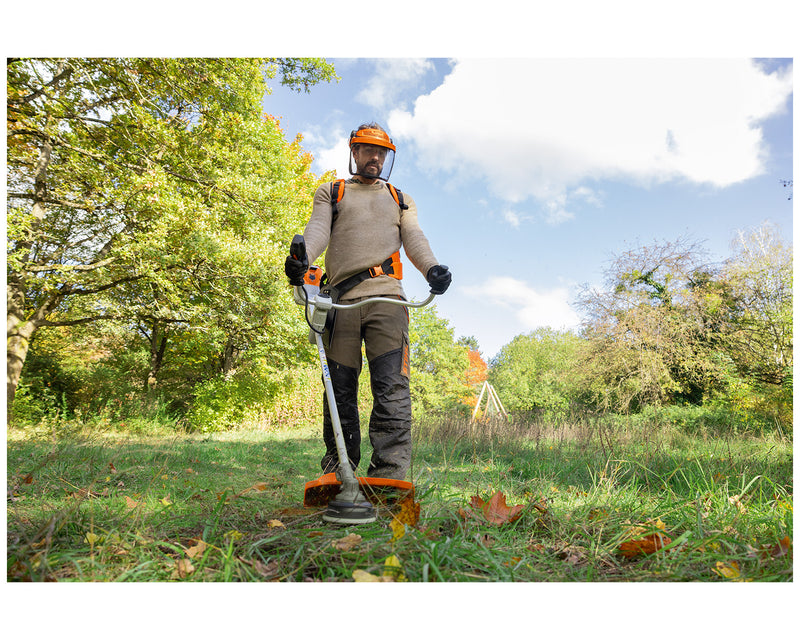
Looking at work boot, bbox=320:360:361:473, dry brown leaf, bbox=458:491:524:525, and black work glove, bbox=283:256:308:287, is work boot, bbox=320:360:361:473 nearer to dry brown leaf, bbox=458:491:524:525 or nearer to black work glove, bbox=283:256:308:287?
black work glove, bbox=283:256:308:287

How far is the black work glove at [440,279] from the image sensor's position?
2434 mm

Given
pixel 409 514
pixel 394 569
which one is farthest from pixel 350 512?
pixel 394 569

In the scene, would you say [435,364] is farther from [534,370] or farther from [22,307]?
[22,307]

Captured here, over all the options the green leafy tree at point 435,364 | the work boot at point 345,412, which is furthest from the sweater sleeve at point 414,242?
the green leafy tree at point 435,364

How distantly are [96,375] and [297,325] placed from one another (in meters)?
7.02

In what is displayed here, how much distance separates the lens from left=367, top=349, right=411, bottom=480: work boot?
2416 mm

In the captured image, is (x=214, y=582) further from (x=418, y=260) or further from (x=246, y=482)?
(x=246, y=482)

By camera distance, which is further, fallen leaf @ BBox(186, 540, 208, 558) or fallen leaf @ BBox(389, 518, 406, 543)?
fallen leaf @ BBox(389, 518, 406, 543)

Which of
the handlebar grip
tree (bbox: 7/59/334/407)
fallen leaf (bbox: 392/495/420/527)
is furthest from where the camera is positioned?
tree (bbox: 7/59/334/407)

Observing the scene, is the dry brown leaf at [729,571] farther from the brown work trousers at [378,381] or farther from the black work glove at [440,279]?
the black work glove at [440,279]

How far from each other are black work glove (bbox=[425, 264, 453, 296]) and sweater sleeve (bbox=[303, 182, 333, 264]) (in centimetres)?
67

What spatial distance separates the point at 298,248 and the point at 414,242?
0.86 metres

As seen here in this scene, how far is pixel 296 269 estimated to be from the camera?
223cm

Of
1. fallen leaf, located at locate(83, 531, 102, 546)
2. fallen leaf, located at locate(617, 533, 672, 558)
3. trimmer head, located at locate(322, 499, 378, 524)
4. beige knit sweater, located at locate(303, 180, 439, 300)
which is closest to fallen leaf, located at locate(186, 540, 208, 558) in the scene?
fallen leaf, located at locate(83, 531, 102, 546)
